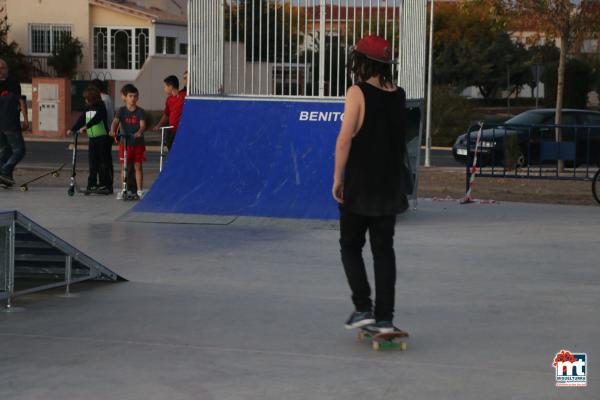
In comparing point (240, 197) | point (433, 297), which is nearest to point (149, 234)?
point (240, 197)

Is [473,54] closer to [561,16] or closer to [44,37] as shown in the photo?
[44,37]

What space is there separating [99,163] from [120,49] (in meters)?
38.6

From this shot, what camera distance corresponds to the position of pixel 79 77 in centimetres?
5278

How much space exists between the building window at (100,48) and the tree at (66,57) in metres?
1.22

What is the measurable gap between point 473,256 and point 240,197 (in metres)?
3.47

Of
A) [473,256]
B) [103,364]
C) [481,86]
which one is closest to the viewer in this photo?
[103,364]

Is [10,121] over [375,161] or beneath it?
beneath

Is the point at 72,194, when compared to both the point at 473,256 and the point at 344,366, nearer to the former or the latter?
the point at 473,256

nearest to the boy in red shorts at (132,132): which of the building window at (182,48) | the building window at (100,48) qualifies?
the building window at (100,48)

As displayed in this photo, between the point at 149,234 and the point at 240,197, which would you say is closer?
the point at 149,234

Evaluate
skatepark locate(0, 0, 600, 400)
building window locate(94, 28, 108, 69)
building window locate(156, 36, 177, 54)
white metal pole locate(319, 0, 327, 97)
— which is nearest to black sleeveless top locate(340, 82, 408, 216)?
skatepark locate(0, 0, 600, 400)

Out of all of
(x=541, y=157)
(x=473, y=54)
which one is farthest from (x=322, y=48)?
(x=473, y=54)

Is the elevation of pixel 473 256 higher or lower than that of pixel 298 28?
lower

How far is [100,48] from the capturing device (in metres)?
54.0
